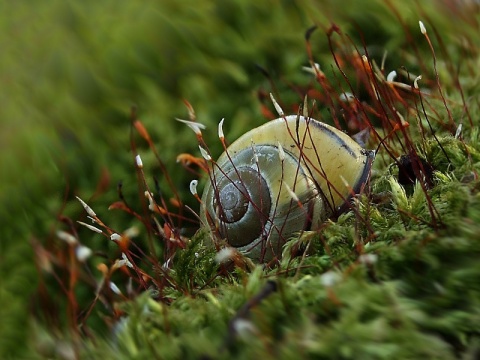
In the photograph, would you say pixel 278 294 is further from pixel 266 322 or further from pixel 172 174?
pixel 172 174

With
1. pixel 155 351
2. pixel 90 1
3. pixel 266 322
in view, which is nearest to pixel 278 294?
pixel 266 322

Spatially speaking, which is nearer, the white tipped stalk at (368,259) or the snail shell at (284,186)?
the white tipped stalk at (368,259)

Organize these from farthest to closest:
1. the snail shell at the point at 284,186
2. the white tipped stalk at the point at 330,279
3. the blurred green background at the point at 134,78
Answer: the blurred green background at the point at 134,78
the snail shell at the point at 284,186
the white tipped stalk at the point at 330,279

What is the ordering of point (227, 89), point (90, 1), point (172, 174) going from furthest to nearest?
1. point (90, 1)
2. point (227, 89)
3. point (172, 174)

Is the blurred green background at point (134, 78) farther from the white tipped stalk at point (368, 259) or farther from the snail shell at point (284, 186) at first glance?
the white tipped stalk at point (368, 259)

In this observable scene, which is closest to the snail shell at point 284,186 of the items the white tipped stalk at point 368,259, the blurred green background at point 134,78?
the white tipped stalk at point 368,259

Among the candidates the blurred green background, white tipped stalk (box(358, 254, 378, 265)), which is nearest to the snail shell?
white tipped stalk (box(358, 254, 378, 265))
